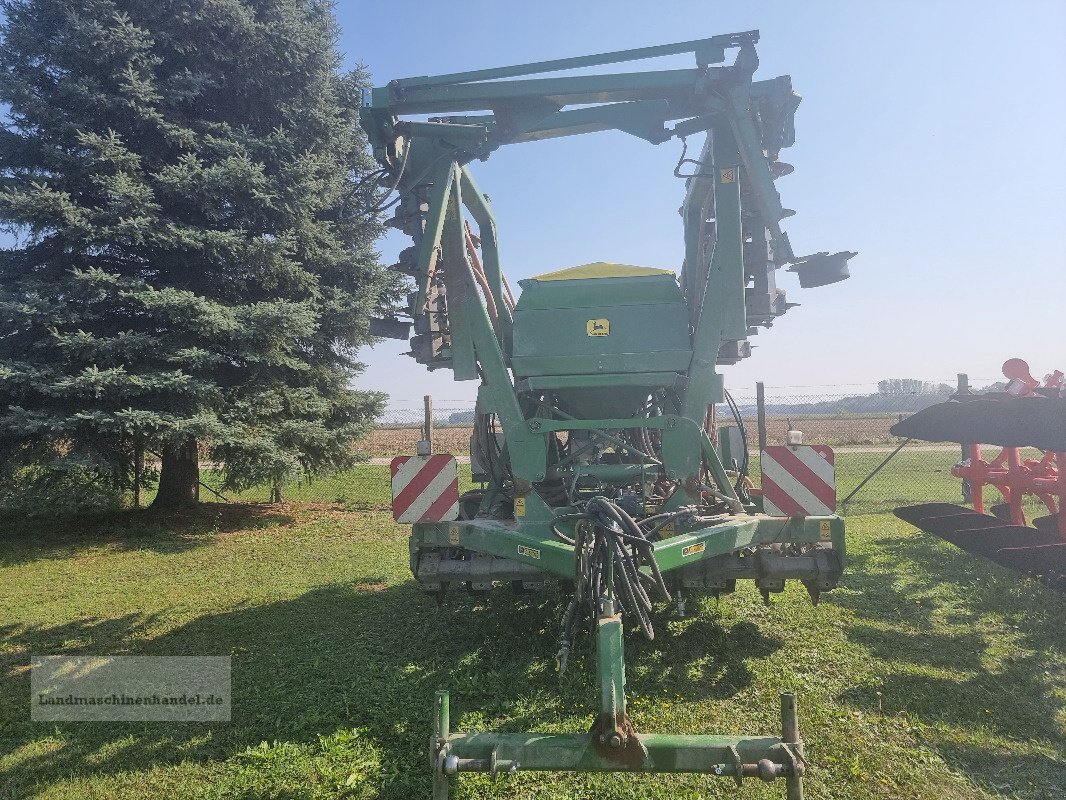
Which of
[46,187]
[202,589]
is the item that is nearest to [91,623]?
[202,589]

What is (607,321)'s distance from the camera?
459cm

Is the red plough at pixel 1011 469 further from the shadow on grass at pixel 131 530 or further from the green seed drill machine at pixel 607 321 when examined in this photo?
the shadow on grass at pixel 131 530

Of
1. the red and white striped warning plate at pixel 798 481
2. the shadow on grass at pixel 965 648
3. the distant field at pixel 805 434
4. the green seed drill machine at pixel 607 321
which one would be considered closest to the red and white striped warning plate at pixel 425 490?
the green seed drill machine at pixel 607 321

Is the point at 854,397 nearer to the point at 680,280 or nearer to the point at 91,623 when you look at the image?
the point at 680,280

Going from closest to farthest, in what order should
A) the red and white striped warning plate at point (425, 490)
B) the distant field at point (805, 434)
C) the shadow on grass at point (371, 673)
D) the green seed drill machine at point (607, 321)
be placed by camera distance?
the shadow on grass at point (371, 673)
the green seed drill machine at point (607, 321)
the red and white striped warning plate at point (425, 490)
the distant field at point (805, 434)

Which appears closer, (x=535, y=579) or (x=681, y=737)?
(x=681, y=737)

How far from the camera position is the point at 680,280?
19.0 ft

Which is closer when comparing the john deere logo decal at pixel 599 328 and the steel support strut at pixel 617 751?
the steel support strut at pixel 617 751

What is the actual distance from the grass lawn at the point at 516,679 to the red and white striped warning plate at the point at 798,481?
96 centimetres

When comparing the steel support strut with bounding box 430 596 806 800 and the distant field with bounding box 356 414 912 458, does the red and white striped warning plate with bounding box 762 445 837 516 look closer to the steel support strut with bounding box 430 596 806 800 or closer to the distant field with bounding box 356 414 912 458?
the steel support strut with bounding box 430 596 806 800

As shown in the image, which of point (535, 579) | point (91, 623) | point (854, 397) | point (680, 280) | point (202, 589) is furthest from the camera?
point (854, 397)

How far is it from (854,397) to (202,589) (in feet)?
49.2

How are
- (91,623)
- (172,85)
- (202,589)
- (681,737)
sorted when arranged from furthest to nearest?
(172,85) → (202,589) → (91,623) → (681,737)

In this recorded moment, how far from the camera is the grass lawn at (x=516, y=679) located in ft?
9.21
